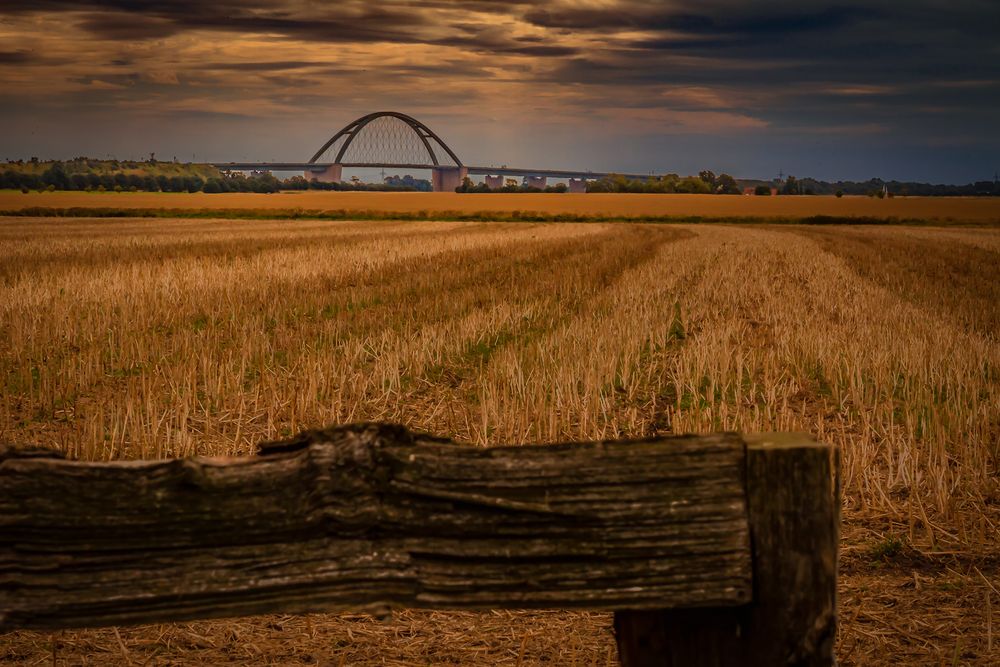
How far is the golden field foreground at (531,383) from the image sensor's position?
4.05 meters

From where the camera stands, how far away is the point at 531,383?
8.38m

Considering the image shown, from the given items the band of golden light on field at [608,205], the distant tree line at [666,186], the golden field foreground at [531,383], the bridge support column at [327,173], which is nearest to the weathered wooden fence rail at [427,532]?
the golden field foreground at [531,383]

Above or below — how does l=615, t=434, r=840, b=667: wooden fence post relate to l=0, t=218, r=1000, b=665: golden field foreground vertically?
above

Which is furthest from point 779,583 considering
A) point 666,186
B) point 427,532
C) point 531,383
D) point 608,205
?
point 666,186

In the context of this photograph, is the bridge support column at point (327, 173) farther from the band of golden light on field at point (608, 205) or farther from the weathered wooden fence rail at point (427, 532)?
the weathered wooden fence rail at point (427, 532)

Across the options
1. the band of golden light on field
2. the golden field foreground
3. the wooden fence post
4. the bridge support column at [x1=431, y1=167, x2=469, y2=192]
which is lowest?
the golden field foreground

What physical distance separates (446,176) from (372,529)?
529 feet

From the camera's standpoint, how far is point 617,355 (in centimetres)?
970

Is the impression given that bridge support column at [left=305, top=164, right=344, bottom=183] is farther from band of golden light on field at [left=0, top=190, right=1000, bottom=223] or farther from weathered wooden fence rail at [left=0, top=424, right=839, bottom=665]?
weathered wooden fence rail at [left=0, top=424, right=839, bottom=665]

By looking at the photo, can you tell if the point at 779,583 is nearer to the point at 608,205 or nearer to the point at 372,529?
the point at 372,529

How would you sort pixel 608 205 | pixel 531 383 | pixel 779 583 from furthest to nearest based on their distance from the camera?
pixel 608 205 < pixel 531 383 < pixel 779 583

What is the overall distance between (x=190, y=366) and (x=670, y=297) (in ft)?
28.9

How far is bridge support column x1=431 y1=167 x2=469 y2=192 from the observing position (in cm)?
16000

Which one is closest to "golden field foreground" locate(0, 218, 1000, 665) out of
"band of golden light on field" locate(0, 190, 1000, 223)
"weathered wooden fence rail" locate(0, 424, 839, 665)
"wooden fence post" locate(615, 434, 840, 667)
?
"wooden fence post" locate(615, 434, 840, 667)
